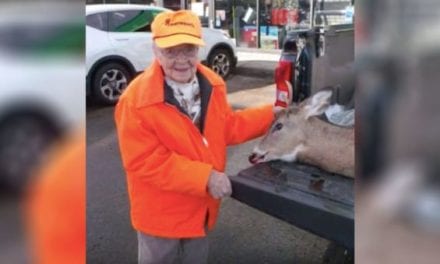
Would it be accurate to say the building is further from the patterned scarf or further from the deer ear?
the patterned scarf

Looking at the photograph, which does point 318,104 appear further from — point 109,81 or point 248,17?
point 248,17

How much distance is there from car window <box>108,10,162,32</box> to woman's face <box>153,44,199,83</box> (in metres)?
6.87

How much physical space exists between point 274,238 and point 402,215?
10.2ft

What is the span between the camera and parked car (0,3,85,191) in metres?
0.70

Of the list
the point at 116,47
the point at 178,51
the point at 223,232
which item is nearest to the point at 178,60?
the point at 178,51

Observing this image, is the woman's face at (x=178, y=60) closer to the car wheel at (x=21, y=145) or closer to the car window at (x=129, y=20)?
the car wheel at (x=21, y=145)

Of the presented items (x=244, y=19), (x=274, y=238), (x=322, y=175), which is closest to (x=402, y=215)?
(x=322, y=175)

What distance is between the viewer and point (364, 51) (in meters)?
0.74

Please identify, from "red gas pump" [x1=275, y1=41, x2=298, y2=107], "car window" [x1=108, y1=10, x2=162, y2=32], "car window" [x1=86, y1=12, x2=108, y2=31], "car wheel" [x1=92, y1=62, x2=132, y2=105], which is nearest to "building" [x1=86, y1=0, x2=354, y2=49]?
"car window" [x1=108, y1=10, x2=162, y2=32]

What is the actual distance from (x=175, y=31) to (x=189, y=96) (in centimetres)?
27

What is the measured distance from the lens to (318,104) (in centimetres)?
281

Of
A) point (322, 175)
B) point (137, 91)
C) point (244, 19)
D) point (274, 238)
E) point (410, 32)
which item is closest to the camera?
point (410, 32)

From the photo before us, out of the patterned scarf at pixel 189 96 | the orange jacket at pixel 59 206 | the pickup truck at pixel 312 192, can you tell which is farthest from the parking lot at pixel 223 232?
the orange jacket at pixel 59 206

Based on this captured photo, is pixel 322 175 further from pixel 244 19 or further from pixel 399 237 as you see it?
pixel 244 19
